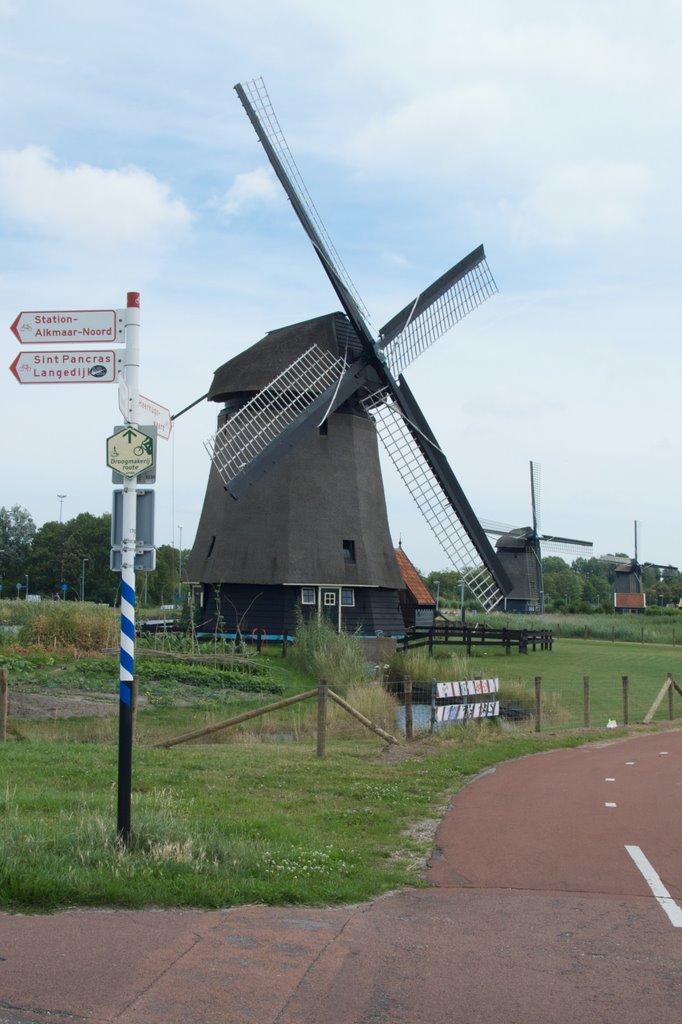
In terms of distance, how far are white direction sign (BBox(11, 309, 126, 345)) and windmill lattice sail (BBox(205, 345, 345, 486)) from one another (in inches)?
829

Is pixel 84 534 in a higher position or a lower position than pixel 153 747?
higher

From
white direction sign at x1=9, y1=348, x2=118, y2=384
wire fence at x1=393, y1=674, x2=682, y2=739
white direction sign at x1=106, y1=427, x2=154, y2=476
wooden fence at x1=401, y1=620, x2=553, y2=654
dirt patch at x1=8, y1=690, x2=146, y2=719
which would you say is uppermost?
white direction sign at x1=9, y1=348, x2=118, y2=384

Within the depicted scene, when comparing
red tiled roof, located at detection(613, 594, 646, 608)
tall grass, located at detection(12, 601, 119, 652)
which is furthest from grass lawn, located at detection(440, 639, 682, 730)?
red tiled roof, located at detection(613, 594, 646, 608)

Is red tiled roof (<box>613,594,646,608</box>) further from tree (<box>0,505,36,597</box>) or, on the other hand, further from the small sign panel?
the small sign panel

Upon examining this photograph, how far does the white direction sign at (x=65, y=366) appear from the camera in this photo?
7625 mm

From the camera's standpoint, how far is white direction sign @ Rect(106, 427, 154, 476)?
7453 millimetres

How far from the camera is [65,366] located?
766 centimetres

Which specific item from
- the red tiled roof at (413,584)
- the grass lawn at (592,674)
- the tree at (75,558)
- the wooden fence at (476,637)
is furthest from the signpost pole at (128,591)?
the tree at (75,558)

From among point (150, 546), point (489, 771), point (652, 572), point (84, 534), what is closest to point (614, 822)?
point (489, 771)

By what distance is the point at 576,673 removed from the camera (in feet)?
109

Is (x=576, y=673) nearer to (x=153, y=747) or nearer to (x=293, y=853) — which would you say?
(x=153, y=747)

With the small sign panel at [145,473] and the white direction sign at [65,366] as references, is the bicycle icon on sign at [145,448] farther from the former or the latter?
the white direction sign at [65,366]

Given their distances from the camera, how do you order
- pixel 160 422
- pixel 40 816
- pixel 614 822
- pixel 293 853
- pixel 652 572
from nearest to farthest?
pixel 293 853 < pixel 160 422 < pixel 40 816 < pixel 614 822 < pixel 652 572

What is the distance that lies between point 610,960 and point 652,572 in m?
→ 152
